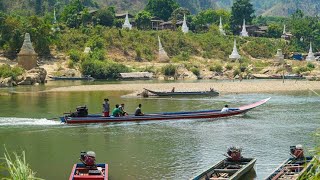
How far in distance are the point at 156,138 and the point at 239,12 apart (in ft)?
278

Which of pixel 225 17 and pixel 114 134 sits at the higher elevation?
pixel 225 17

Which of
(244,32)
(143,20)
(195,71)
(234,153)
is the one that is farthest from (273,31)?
(234,153)

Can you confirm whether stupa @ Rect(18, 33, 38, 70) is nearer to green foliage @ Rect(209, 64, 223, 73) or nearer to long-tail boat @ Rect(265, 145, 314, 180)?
green foliage @ Rect(209, 64, 223, 73)

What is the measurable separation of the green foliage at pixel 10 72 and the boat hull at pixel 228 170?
1693 inches

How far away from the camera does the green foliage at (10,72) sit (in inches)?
2256

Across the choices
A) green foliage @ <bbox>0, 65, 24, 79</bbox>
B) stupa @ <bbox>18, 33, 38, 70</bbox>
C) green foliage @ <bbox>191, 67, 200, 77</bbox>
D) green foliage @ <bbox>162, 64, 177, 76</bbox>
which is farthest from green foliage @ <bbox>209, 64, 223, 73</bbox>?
green foliage @ <bbox>0, 65, 24, 79</bbox>

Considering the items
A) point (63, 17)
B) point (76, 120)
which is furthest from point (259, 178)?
point (63, 17)

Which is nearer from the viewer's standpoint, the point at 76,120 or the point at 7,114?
the point at 76,120

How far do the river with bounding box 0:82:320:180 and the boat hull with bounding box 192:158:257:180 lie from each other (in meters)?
0.46

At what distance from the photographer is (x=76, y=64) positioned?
7181 cm

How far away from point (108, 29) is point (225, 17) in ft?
130

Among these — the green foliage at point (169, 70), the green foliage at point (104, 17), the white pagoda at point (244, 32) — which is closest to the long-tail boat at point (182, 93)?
the green foliage at point (169, 70)

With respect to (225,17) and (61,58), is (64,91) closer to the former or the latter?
(61,58)

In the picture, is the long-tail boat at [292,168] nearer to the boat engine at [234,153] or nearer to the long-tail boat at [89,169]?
the boat engine at [234,153]
